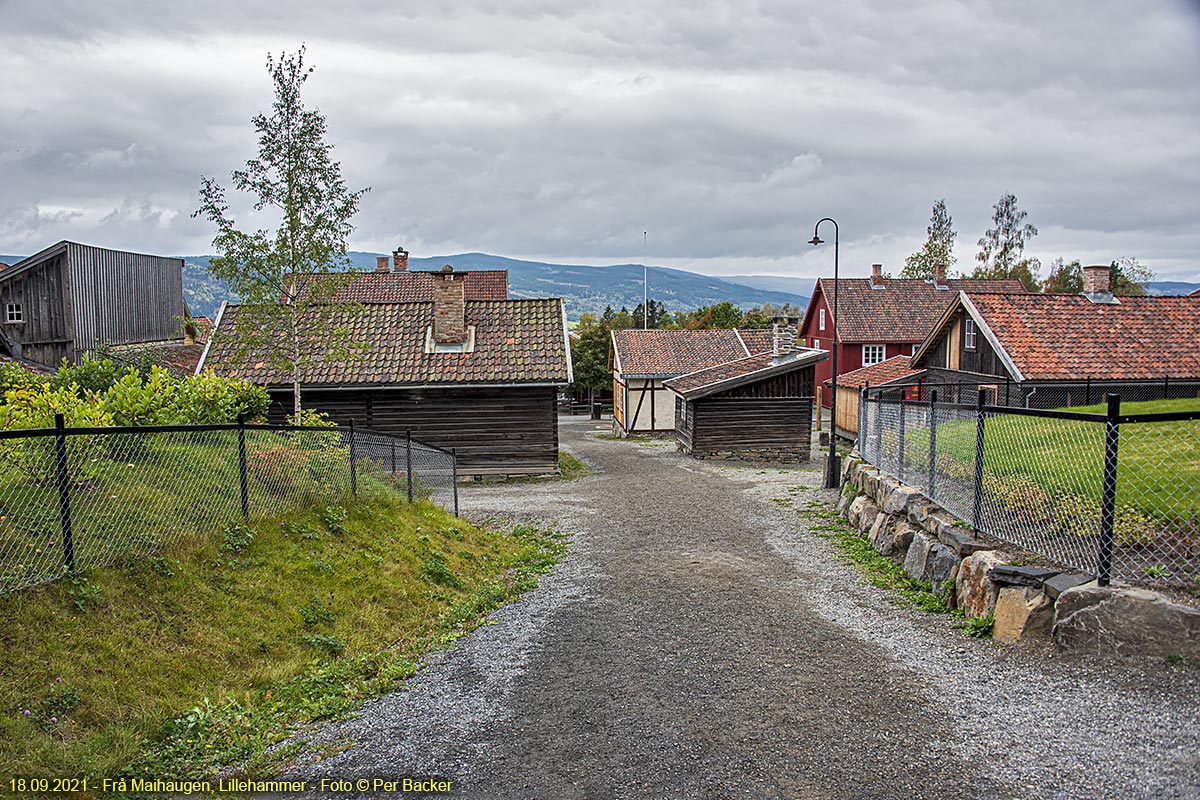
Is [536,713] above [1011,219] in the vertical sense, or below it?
below

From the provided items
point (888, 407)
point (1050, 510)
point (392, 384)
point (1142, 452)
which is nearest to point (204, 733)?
point (1050, 510)

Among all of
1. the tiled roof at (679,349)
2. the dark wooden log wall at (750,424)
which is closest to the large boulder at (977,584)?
the dark wooden log wall at (750,424)

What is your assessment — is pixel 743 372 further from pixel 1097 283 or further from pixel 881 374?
pixel 1097 283

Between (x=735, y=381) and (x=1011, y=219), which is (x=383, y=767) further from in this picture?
(x=1011, y=219)

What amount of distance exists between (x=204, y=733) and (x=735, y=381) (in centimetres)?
2491

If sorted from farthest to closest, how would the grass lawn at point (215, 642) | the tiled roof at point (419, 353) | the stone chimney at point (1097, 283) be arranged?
the stone chimney at point (1097, 283), the tiled roof at point (419, 353), the grass lawn at point (215, 642)

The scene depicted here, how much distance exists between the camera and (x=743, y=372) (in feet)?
99.2

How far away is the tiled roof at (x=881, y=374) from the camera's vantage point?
104ft

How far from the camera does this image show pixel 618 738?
5.62 m

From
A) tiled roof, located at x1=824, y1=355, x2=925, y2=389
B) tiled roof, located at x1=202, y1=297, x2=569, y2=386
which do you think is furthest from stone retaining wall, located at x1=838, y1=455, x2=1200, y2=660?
tiled roof, located at x1=824, y1=355, x2=925, y2=389

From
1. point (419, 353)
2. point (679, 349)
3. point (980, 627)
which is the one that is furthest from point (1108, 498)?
point (679, 349)

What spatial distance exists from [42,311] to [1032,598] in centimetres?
3243

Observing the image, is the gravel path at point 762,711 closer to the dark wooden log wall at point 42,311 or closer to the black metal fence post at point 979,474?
the black metal fence post at point 979,474

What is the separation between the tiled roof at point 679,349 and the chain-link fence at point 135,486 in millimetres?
33365
